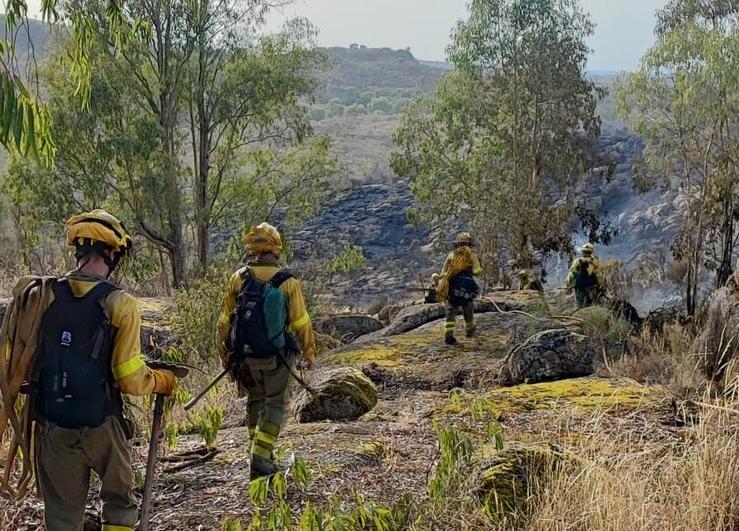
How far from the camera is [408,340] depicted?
12.5 m

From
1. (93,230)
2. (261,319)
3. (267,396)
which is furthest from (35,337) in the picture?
(267,396)

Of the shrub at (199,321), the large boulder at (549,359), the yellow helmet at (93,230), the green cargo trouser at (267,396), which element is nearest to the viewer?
the yellow helmet at (93,230)

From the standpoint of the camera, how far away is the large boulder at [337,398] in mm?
7293

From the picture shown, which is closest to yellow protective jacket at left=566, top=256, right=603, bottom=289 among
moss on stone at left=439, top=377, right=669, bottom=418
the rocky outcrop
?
moss on stone at left=439, top=377, right=669, bottom=418

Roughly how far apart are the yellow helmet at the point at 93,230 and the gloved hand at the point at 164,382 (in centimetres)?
64

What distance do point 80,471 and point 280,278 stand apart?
79.3 inches

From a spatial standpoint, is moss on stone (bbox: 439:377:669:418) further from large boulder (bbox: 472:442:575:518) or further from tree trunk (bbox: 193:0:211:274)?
tree trunk (bbox: 193:0:211:274)

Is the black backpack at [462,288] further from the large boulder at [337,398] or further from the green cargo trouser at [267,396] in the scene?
the green cargo trouser at [267,396]

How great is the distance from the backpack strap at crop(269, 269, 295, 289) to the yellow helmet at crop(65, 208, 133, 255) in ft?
5.75

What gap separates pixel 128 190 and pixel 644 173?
45.2 ft

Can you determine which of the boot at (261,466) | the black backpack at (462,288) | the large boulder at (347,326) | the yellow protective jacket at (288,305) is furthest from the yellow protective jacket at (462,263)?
the boot at (261,466)

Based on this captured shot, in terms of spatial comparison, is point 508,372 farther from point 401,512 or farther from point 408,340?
point 401,512

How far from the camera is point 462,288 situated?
11.5 m

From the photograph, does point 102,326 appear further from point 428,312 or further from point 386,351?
point 428,312
